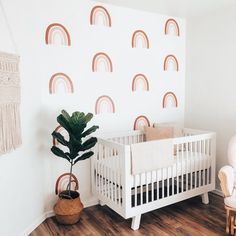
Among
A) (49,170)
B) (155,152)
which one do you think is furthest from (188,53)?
(49,170)

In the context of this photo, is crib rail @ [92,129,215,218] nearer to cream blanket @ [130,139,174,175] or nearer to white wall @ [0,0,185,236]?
cream blanket @ [130,139,174,175]

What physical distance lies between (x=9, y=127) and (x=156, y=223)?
1.75 m

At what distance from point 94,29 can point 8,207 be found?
205 cm

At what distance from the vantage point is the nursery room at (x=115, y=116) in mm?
2510

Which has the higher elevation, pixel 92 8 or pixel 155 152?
pixel 92 8

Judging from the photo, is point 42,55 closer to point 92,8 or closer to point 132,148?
point 92,8

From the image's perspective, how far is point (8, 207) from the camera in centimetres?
231

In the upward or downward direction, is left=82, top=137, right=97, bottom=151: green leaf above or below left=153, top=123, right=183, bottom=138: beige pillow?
below

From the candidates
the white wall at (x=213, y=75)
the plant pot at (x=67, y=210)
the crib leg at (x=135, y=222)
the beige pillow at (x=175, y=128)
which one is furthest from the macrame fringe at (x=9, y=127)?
the white wall at (x=213, y=75)

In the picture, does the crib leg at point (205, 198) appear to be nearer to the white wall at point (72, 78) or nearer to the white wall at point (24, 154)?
the white wall at point (72, 78)

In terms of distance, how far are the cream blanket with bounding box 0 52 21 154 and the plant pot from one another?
2.60 feet

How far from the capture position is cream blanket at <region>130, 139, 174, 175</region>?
2570 millimetres

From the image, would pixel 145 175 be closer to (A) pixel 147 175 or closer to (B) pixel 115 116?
(A) pixel 147 175

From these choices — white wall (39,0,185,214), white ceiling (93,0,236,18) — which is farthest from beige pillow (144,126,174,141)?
white ceiling (93,0,236,18)
